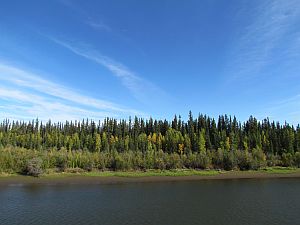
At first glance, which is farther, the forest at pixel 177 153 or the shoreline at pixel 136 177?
the forest at pixel 177 153

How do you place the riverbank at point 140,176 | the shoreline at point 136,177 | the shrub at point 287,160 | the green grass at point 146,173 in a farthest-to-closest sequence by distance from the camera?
1. the shrub at point 287,160
2. the green grass at point 146,173
3. the riverbank at point 140,176
4. the shoreline at point 136,177

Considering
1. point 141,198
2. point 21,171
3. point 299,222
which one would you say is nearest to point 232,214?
point 299,222

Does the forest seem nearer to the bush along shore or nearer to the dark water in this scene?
the bush along shore

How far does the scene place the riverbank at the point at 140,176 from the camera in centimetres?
10781

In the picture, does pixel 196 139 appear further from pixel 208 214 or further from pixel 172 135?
pixel 208 214

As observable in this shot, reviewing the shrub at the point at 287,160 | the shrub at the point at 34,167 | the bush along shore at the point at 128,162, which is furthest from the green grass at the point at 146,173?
the shrub at the point at 287,160

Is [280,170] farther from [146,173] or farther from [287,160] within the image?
[146,173]

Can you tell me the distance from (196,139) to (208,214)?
127936 millimetres

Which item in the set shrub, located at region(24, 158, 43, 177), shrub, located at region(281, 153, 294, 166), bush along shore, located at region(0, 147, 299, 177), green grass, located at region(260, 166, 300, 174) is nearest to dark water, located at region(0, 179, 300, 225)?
shrub, located at region(24, 158, 43, 177)

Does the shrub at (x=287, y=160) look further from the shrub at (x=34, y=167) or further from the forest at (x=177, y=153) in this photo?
the shrub at (x=34, y=167)

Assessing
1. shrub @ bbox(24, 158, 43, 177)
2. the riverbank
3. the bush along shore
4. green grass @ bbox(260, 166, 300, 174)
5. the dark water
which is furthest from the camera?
green grass @ bbox(260, 166, 300, 174)

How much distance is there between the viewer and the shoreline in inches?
4205

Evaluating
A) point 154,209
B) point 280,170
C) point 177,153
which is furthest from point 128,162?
point 154,209

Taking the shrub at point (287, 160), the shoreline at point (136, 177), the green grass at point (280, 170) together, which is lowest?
the shoreline at point (136, 177)
